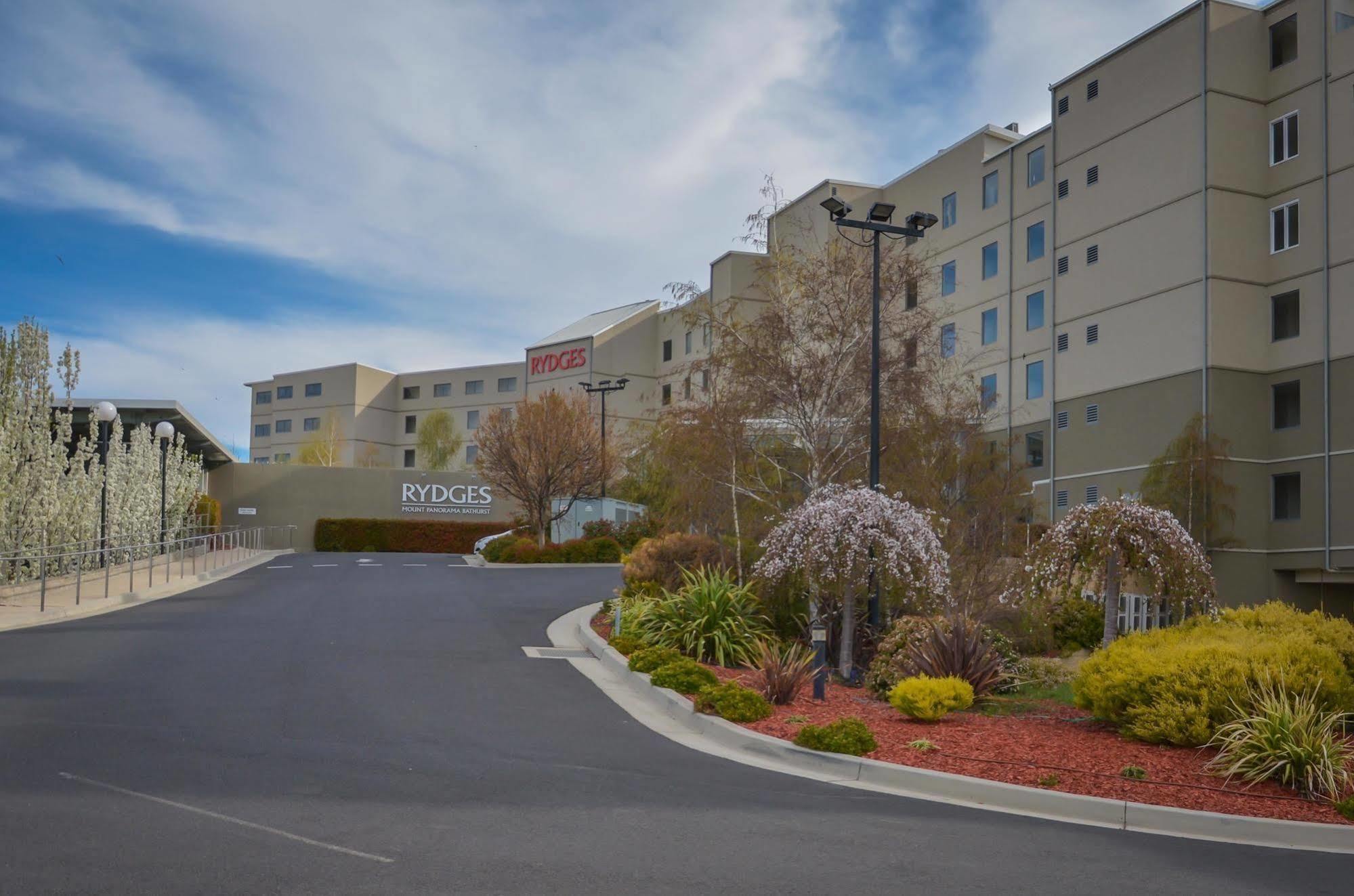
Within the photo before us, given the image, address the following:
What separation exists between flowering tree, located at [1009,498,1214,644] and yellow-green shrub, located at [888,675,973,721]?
10.2ft

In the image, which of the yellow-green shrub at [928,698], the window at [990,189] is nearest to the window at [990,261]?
the window at [990,189]

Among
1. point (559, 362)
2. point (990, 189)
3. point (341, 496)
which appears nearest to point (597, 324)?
point (559, 362)

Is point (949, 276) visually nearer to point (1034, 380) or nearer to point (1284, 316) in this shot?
point (1034, 380)

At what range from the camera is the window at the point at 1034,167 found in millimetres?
37312

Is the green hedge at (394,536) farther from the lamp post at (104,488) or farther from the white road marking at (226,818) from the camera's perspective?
the white road marking at (226,818)

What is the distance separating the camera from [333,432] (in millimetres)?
80750

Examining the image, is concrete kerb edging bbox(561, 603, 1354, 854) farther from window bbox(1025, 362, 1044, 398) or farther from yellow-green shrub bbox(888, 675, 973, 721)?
window bbox(1025, 362, 1044, 398)

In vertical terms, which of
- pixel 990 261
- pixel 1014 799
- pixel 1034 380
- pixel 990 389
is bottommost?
pixel 1014 799

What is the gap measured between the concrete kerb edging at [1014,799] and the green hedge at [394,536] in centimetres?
4168

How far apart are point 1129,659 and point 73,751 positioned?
9.16m

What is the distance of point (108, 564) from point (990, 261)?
29.6 m

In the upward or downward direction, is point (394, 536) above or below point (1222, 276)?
below

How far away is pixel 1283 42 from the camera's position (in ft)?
101

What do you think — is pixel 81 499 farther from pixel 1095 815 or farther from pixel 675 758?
pixel 1095 815
